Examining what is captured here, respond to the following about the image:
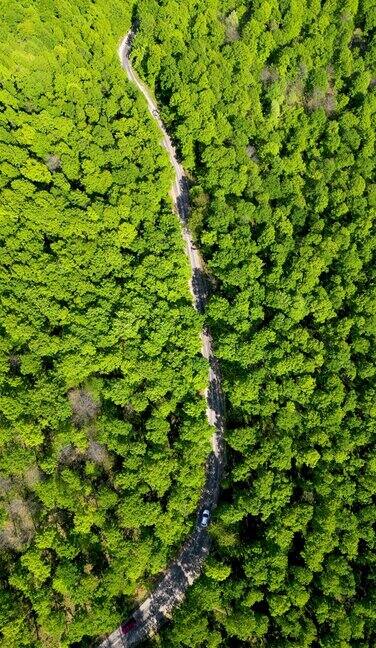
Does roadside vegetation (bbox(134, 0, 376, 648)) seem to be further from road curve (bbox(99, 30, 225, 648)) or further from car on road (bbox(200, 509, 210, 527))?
car on road (bbox(200, 509, 210, 527))

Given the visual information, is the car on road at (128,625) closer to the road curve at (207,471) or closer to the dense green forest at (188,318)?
the road curve at (207,471)

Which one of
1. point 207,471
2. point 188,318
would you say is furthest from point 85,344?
point 207,471

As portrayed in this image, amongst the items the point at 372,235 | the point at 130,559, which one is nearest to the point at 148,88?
the point at 372,235

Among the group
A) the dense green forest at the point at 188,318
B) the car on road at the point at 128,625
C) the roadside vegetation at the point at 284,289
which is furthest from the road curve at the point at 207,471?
the roadside vegetation at the point at 284,289

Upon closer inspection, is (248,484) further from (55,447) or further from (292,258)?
(292,258)

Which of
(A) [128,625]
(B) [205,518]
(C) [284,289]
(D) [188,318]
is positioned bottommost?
(A) [128,625]

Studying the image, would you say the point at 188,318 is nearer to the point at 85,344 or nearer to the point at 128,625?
the point at 85,344
